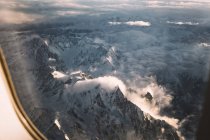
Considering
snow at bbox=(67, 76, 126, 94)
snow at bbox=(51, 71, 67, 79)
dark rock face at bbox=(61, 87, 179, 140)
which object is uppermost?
snow at bbox=(51, 71, 67, 79)

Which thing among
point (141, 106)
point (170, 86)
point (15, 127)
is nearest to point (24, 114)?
point (15, 127)

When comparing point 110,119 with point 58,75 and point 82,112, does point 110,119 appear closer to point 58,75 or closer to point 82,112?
point 82,112

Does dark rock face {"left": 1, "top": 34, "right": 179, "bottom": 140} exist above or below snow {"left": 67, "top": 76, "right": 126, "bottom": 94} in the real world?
below

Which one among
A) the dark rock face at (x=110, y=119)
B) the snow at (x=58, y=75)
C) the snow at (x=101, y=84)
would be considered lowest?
the dark rock face at (x=110, y=119)

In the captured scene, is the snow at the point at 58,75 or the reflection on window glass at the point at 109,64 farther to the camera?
the snow at the point at 58,75

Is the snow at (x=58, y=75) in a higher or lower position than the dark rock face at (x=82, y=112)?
higher

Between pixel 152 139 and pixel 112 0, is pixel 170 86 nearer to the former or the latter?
pixel 152 139

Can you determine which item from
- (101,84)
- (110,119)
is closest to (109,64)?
(101,84)

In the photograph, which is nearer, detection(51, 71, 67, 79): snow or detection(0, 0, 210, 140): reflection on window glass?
detection(0, 0, 210, 140): reflection on window glass
